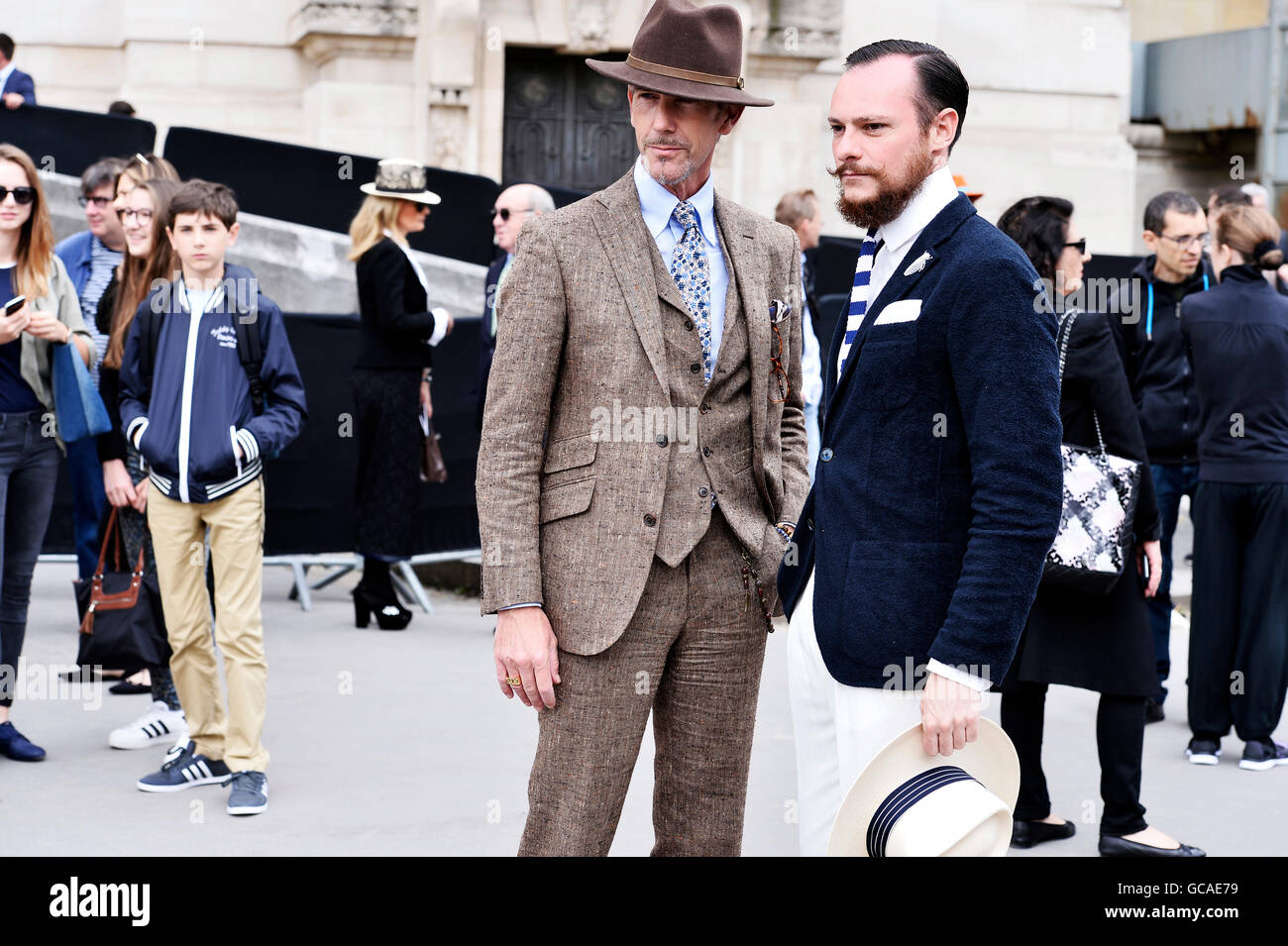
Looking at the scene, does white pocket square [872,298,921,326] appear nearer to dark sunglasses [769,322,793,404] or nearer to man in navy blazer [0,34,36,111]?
dark sunglasses [769,322,793,404]

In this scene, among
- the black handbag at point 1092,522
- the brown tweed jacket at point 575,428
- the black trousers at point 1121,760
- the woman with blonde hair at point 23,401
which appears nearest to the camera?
the brown tweed jacket at point 575,428

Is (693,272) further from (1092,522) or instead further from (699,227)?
(1092,522)

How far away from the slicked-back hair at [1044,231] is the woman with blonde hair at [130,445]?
317 centimetres

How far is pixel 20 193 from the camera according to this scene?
611cm

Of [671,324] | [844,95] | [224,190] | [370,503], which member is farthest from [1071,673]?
[370,503]

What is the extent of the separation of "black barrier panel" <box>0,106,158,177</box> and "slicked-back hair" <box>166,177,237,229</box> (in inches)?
222

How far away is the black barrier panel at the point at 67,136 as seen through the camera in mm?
11000

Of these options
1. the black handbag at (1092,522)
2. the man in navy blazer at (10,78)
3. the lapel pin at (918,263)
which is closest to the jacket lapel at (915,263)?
the lapel pin at (918,263)

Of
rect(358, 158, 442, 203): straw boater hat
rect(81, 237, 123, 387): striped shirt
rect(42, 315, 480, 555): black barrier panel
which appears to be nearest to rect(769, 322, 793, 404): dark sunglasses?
rect(81, 237, 123, 387): striped shirt

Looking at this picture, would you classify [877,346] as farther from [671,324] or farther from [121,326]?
[121,326]

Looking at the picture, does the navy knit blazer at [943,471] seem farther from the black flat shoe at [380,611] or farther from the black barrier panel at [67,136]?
the black barrier panel at [67,136]

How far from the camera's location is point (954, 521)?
9.75 feet

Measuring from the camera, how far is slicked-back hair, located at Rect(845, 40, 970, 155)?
2.99 metres
